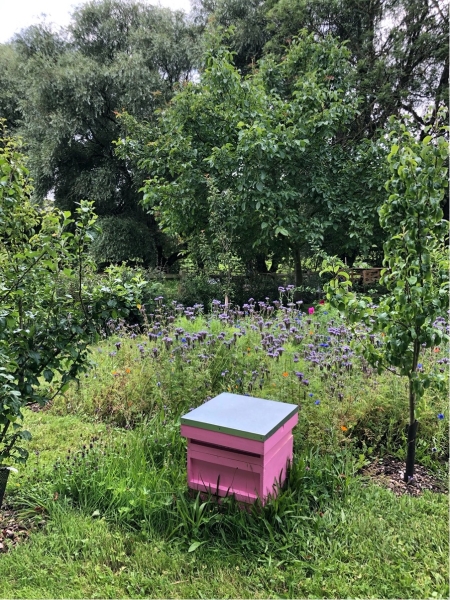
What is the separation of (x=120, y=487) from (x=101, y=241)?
8556 millimetres

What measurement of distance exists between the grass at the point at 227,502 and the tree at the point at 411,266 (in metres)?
0.39

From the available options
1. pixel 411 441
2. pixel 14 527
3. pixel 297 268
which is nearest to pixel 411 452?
pixel 411 441

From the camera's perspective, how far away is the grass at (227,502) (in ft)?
5.28

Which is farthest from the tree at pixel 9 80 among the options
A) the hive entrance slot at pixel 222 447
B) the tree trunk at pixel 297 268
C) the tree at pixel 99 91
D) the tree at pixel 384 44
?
the hive entrance slot at pixel 222 447

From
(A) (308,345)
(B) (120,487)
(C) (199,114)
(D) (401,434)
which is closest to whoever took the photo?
(B) (120,487)

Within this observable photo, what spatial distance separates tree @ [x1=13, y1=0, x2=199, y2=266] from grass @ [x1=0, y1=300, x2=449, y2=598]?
7479mm

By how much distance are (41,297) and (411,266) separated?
71.3 inches

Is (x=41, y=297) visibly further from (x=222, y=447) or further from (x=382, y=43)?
(x=382, y=43)

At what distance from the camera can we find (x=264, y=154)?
542 centimetres

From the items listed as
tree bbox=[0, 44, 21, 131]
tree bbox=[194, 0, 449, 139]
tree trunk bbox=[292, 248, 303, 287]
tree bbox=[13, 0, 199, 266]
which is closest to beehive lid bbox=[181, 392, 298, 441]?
tree trunk bbox=[292, 248, 303, 287]

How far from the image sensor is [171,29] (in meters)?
10.2

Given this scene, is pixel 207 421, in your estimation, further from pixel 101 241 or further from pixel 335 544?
pixel 101 241

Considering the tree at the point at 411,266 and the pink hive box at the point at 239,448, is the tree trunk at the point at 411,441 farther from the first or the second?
the pink hive box at the point at 239,448

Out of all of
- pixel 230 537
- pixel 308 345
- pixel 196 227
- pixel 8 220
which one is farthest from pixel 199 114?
pixel 230 537
